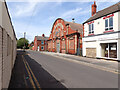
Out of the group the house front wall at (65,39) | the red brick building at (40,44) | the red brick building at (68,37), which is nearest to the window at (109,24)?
the red brick building at (68,37)

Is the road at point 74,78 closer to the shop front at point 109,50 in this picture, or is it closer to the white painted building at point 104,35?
the shop front at point 109,50

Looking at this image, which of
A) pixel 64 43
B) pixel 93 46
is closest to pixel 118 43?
pixel 93 46

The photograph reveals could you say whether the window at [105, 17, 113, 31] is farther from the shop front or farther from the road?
the road

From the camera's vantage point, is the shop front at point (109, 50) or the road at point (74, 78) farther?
the shop front at point (109, 50)

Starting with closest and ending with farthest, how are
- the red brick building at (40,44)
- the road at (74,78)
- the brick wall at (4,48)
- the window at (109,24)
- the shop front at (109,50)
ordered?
the brick wall at (4,48) < the road at (74,78) < the shop front at (109,50) < the window at (109,24) < the red brick building at (40,44)

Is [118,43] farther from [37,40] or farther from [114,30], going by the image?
[37,40]

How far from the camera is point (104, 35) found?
547 inches

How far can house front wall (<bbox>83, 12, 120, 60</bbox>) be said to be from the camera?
12.4 metres

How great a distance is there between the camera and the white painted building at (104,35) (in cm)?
1244

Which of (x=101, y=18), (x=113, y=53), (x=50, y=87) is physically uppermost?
(x=101, y=18)

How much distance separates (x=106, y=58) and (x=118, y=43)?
2.95 m

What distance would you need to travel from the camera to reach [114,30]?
12.6 metres

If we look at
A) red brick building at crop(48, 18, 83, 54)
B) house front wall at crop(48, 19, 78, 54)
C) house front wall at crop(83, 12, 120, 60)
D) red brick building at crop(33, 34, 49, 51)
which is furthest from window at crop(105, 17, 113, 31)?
red brick building at crop(33, 34, 49, 51)

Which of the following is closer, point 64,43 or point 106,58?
point 106,58
